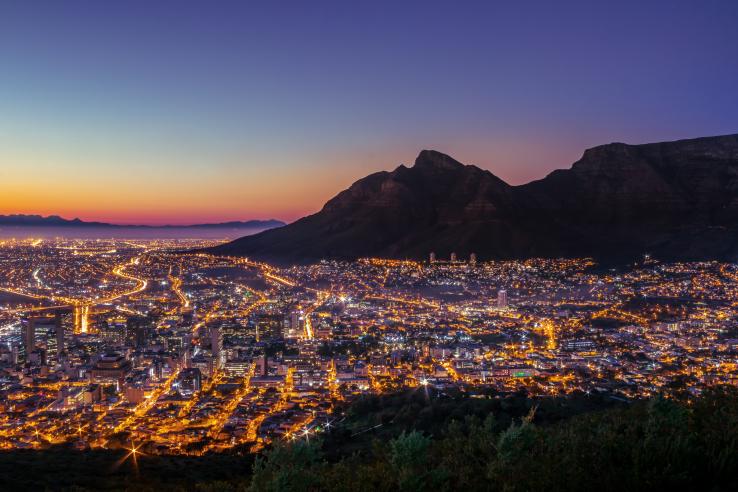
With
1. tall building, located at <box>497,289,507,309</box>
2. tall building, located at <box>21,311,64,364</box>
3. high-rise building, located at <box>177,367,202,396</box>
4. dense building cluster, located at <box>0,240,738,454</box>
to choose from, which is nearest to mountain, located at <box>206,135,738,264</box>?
dense building cluster, located at <box>0,240,738,454</box>

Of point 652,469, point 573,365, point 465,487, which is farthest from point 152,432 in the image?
point 573,365

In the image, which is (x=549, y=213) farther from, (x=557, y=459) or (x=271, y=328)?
(x=557, y=459)

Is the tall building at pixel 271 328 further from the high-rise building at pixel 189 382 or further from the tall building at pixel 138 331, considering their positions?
the high-rise building at pixel 189 382

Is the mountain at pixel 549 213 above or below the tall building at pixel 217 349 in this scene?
above

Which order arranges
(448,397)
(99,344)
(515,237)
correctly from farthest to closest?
(515,237) < (99,344) < (448,397)

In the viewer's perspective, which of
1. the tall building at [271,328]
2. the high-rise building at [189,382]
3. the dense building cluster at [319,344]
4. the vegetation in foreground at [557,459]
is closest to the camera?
the vegetation in foreground at [557,459]

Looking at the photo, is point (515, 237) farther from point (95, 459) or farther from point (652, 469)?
point (652, 469)

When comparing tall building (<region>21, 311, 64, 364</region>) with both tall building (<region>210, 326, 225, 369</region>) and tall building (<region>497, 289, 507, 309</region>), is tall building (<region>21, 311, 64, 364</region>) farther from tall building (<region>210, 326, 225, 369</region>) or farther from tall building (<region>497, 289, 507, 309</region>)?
tall building (<region>497, 289, 507, 309</region>)

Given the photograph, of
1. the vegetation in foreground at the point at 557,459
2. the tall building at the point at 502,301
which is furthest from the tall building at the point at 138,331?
the vegetation in foreground at the point at 557,459
